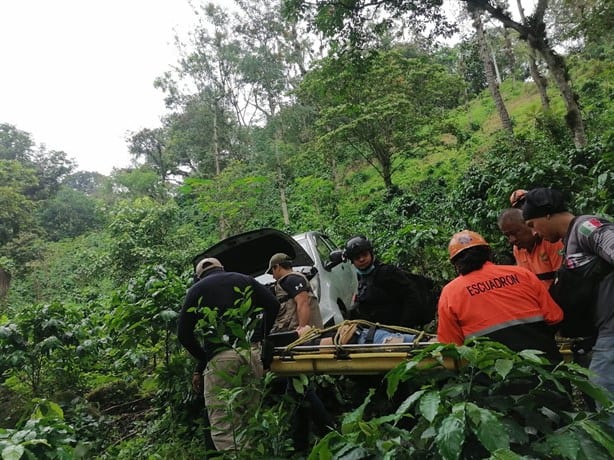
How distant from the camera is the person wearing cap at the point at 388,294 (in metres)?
3.65

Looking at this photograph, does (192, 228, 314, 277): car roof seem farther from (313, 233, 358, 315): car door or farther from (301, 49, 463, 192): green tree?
(301, 49, 463, 192): green tree

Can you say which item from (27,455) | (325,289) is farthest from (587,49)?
(27,455)

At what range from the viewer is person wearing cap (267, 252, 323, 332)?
13.1 ft

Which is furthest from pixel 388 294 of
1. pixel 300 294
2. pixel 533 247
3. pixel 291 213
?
pixel 291 213

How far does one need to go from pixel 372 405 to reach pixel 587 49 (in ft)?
94.5

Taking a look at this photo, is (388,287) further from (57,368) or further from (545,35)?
(545,35)

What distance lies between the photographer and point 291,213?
2055 centimetres

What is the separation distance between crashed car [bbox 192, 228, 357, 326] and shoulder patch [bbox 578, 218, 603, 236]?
9.55 feet

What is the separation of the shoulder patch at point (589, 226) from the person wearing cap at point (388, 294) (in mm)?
1714

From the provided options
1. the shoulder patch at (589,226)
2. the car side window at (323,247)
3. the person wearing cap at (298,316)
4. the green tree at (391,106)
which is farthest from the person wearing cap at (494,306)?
the green tree at (391,106)

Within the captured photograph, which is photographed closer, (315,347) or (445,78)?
(315,347)

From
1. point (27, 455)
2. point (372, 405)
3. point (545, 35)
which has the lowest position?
point (372, 405)

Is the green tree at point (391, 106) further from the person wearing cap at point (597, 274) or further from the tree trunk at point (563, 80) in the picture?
the person wearing cap at point (597, 274)

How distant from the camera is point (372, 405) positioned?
3.59 meters
